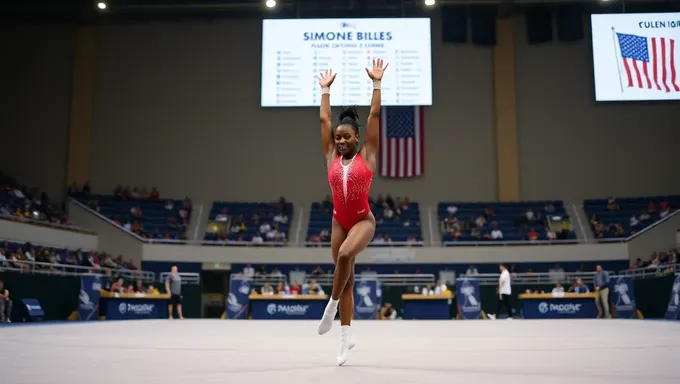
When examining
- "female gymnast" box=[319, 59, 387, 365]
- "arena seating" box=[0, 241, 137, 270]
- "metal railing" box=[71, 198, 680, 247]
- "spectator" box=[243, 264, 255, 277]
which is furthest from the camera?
"metal railing" box=[71, 198, 680, 247]

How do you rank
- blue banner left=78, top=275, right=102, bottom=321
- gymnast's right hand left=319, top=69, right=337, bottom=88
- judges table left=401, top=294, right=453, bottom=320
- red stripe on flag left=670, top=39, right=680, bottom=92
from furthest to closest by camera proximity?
red stripe on flag left=670, top=39, right=680, bottom=92 → judges table left=401, top=294, right=453, bottom=320 → blue banner left=78, top=275, right=102, bottom=321 → gymnast's right hand left=319, top=69, right=337, bottom=88

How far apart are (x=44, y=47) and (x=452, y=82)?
715 inches

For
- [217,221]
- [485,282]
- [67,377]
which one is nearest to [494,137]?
[485,282]

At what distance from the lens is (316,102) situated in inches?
942

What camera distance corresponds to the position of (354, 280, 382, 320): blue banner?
1795cm

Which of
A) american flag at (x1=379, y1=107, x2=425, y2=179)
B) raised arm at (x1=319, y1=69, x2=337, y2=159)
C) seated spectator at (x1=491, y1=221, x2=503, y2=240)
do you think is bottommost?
seated spectator at (x1=491, y1=221, x2=503, y2=240)

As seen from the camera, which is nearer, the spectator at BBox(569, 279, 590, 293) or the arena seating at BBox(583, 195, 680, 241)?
the spectator at BBox(569, 279, 590, 293)

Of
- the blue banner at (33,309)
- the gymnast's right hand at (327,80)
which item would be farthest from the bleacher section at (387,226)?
the gymnast's right hand at (327,80)

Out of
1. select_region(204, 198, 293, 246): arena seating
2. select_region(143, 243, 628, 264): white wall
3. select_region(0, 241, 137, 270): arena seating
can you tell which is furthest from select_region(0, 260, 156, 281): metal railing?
select_region(204, 198, 293, 246): arena seating

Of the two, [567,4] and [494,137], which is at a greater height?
[567,4]

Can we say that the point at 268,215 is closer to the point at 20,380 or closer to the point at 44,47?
the point at 44,47

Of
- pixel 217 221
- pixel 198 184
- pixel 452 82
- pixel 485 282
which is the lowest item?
pixel 485 282

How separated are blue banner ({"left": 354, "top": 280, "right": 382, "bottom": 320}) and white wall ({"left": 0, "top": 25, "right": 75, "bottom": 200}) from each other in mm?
15917

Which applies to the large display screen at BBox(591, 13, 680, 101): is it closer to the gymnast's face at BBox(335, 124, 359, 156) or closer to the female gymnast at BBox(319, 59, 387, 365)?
the female gymnast at BBox(319, 59, 387, 365)
